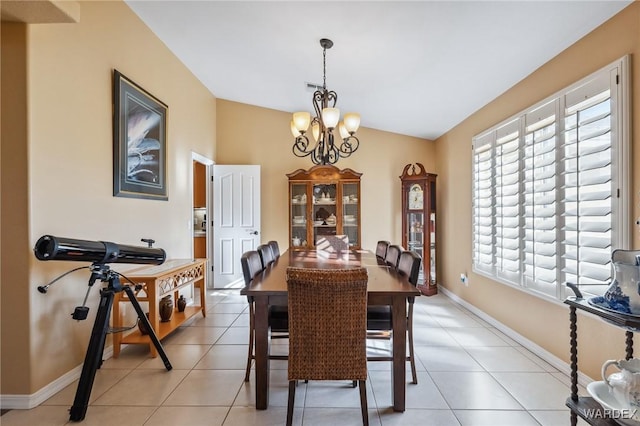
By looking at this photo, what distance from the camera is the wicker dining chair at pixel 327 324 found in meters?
1.65

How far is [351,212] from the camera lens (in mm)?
4957

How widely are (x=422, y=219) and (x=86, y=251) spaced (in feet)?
13.2

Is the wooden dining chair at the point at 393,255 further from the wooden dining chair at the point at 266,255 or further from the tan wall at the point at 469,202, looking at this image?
the tan wall at the point at 469,202

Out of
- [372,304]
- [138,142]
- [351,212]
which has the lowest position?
[372,304]

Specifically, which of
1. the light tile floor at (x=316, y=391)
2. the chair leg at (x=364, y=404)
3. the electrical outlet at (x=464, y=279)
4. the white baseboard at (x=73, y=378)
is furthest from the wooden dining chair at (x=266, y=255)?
the electrical outlet at (x=464, y=279)

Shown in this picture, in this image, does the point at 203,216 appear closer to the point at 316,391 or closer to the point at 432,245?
the point at 432,245

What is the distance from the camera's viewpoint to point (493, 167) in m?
3.30

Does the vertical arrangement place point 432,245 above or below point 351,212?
below

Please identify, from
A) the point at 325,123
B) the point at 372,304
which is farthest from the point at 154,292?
the point at 325,123

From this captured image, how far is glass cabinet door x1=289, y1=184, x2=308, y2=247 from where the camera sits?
4.94 meters

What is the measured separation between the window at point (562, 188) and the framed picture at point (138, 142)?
327cm

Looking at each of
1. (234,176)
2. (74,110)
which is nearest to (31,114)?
(74,110)

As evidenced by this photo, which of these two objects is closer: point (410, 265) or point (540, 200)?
point (410, 265)

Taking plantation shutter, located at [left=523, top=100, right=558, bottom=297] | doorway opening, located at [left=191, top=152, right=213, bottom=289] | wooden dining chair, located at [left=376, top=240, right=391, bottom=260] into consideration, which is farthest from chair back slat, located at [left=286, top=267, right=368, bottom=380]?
doorway opening, located at [left=191, top=152, right=213, bottom=289]
